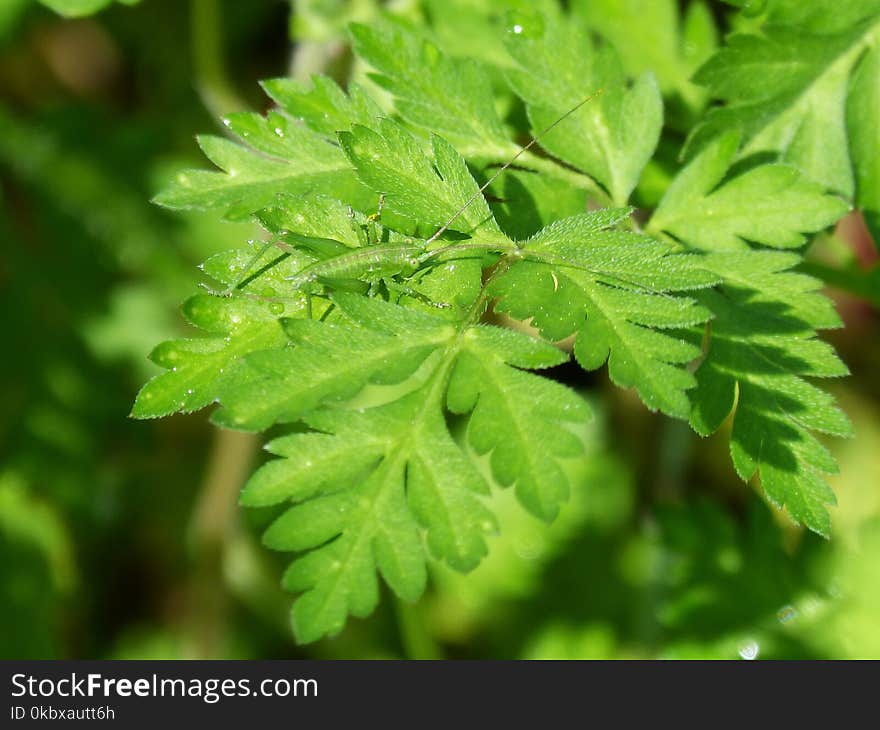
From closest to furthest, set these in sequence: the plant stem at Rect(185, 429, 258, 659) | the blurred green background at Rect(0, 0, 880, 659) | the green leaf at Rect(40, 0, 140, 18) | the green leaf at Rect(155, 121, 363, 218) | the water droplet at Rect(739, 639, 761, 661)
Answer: the green leaf at Rect(155, 121, 363, 218) → the green leaf at Rect(40, 0, 140, 18) → the water droplet at Rect(739, 639, 761, 661) → the blurred green background at Rect(0, 0, 880, 659) → the plant stem at Rect(185, 429, 258, 659)

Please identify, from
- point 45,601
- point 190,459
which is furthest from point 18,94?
point 45,601

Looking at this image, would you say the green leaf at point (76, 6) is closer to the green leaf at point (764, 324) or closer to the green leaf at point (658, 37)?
the green leaf at point (658, 37)

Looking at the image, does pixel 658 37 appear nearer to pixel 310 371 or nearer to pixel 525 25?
pixel 525 25

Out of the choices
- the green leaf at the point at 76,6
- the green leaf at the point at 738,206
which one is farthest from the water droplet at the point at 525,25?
the green leaf at the point at 76,6

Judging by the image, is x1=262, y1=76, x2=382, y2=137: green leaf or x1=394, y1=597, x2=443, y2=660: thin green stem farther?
x1=394, y1=597, x2=443, y2=660: thin green stem

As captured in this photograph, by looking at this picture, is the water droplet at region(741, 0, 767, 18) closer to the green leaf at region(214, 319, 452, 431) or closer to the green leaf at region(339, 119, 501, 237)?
the green leaf at region(339, 119, 501, 237)

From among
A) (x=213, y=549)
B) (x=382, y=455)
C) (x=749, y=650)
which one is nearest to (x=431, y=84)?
(x=382, y=455)

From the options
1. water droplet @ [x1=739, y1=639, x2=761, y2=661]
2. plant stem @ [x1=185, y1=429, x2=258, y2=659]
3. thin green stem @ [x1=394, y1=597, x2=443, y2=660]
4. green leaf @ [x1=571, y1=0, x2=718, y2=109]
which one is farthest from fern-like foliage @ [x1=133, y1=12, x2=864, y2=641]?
thin green stem @ [x1=394, y1=597, x2=443, y2=660]
